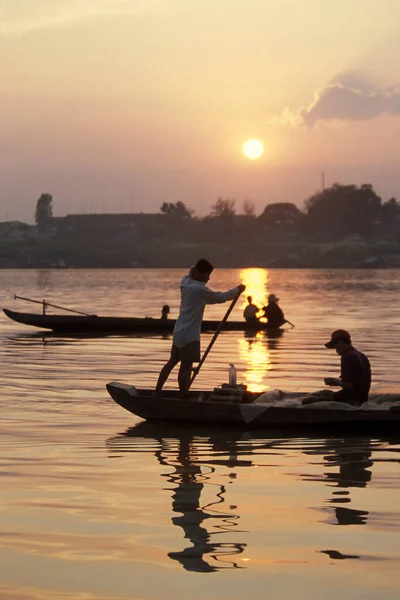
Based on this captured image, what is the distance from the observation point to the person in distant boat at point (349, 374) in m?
13.4

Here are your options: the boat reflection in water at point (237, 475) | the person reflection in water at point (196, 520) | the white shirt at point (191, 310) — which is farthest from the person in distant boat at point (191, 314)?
the person reflection in water at point (196, 520)

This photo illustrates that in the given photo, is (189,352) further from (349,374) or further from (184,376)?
(349,374)

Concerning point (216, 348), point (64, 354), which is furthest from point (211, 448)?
point (216, 348)

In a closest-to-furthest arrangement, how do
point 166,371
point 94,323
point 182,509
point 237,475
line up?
1. point 182,509
2. point 237,475
3. point 166,371
4. point 94,323

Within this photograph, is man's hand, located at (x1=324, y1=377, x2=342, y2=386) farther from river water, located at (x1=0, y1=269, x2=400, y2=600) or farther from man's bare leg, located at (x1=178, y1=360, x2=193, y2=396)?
man's bare leg, located at (x1=178, y1=360, x2=193, y2=396)

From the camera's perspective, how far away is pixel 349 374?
1374 cm

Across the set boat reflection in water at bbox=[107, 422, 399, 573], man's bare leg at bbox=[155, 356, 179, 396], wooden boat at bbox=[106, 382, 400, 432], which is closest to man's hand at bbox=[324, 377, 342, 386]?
wooden boat at bbox=[106, 382, 400, 432]

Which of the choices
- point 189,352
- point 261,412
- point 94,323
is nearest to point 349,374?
point 261,412

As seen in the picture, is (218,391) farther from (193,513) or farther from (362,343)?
(362,343)

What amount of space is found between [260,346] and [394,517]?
22474 millimetres

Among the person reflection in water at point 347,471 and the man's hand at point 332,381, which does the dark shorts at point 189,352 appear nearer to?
the man's hand at point 332,381

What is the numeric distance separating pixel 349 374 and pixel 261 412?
121 cm

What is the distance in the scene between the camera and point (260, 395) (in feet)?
49.1

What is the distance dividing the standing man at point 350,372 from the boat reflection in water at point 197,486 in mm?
1445
